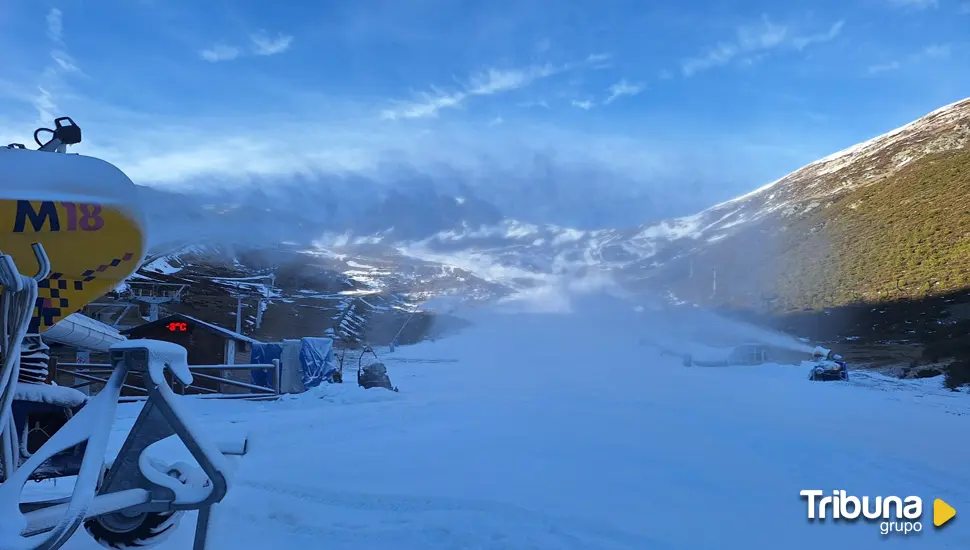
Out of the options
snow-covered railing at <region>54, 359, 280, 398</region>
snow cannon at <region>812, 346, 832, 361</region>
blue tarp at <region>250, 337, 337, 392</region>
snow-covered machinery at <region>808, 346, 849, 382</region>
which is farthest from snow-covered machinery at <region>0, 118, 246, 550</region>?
snow cannon at <region>812, 346, 832, 361</region>

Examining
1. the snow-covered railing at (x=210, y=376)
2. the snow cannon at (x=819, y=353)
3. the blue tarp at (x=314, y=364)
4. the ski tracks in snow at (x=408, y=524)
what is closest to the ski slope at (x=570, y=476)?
the ski tracks in snow at (x=408, y=524)

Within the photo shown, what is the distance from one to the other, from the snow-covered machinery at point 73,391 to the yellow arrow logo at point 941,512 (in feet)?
16.5

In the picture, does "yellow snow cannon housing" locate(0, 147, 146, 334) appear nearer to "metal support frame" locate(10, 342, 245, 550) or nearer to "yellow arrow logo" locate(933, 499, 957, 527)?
"metal support frame" locate(10, 342, 245, 550)

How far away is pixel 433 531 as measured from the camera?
407 cm

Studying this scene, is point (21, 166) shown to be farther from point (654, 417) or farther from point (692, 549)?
point (654, 417)

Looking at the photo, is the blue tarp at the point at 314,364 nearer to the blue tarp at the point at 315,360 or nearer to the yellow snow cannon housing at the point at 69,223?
the blue tarp at the point at 315,360

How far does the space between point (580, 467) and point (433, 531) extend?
2.00 m

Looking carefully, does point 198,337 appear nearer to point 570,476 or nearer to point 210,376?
point 210,376

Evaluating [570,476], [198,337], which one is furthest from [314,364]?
[570,476]

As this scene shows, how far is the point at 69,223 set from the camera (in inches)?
112

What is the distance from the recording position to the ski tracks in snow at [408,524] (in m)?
3.91

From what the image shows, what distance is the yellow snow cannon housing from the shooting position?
2.71m

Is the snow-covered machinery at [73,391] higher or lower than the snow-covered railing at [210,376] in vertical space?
higher

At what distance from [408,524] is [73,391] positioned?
2176 millimetres
